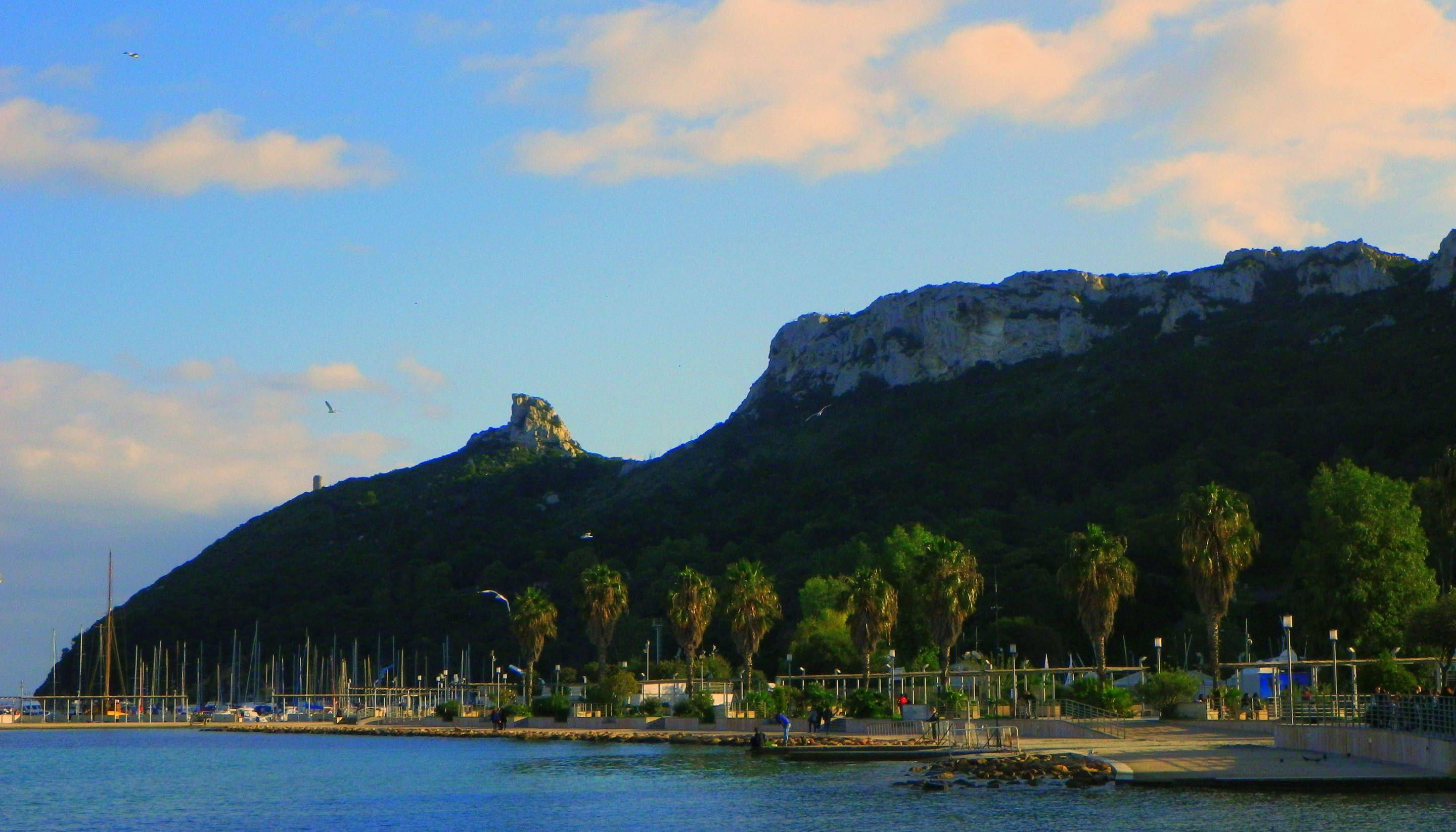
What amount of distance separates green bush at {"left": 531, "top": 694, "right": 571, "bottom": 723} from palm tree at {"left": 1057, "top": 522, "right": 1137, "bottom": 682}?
98.8 feet

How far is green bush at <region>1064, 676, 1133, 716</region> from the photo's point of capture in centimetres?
5666

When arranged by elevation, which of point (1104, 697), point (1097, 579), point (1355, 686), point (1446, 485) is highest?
point (1446, 485)

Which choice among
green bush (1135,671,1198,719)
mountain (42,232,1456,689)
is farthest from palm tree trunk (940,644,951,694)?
mountain (42,232,1456,689)

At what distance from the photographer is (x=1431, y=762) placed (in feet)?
111

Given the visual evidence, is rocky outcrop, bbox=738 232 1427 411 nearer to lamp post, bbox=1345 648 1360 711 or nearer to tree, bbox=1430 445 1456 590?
lamp post, bbox=1345 648 1360 711

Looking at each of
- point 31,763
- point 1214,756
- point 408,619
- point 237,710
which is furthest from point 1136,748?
point 408,619

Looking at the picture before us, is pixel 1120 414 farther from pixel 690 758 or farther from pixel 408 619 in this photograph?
pixel 690 758

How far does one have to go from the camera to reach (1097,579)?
206 ft

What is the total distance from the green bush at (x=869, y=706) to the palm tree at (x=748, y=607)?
47.6 feet

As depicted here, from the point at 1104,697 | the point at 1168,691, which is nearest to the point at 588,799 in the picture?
the point at 1104,697

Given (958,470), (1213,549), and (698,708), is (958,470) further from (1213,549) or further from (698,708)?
(1213,549)

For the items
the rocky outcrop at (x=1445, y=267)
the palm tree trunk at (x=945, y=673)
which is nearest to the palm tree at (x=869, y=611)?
the palm tree trunk at (x=945, y=673)

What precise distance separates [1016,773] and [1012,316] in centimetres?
12480

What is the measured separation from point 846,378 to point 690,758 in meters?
109
